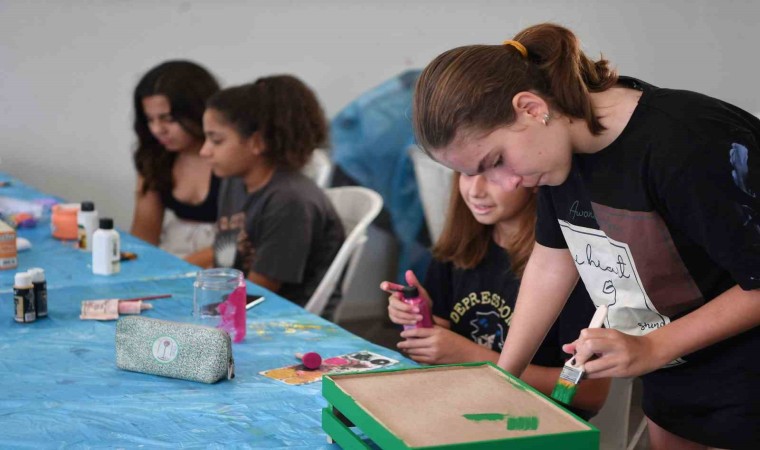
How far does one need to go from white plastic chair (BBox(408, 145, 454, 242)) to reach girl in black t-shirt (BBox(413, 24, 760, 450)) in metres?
2.06

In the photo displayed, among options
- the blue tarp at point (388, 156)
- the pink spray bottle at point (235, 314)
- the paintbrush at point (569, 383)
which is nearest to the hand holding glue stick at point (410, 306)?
the pink spray bottle at point (235, 314)

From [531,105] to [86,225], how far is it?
5.01 feet

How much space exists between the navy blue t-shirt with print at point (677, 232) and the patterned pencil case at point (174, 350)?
52 cm

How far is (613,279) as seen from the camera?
1.29 meters

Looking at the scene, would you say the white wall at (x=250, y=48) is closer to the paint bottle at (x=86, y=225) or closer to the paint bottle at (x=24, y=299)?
the paint bottle at (x=86, y=225)

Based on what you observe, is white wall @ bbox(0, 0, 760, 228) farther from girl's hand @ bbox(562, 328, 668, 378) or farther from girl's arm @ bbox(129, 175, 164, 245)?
girl's hand @ bbox(562, 328, 668, 378)

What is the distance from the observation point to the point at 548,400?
104 cm

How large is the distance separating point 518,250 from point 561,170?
1.82 feet

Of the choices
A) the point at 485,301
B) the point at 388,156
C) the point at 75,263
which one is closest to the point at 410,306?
the point at 485,301

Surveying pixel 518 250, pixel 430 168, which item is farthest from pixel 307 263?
pixel 430 168

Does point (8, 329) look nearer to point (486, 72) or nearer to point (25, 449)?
point (25, 449)

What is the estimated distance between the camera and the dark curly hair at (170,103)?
2.97 meters

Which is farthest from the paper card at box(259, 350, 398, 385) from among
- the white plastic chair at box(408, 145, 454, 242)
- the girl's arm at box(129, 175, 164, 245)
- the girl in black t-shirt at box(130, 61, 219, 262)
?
the white plastic chair at box(408, 145, 454, 242)

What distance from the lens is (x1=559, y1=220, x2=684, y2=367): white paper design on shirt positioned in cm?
127
